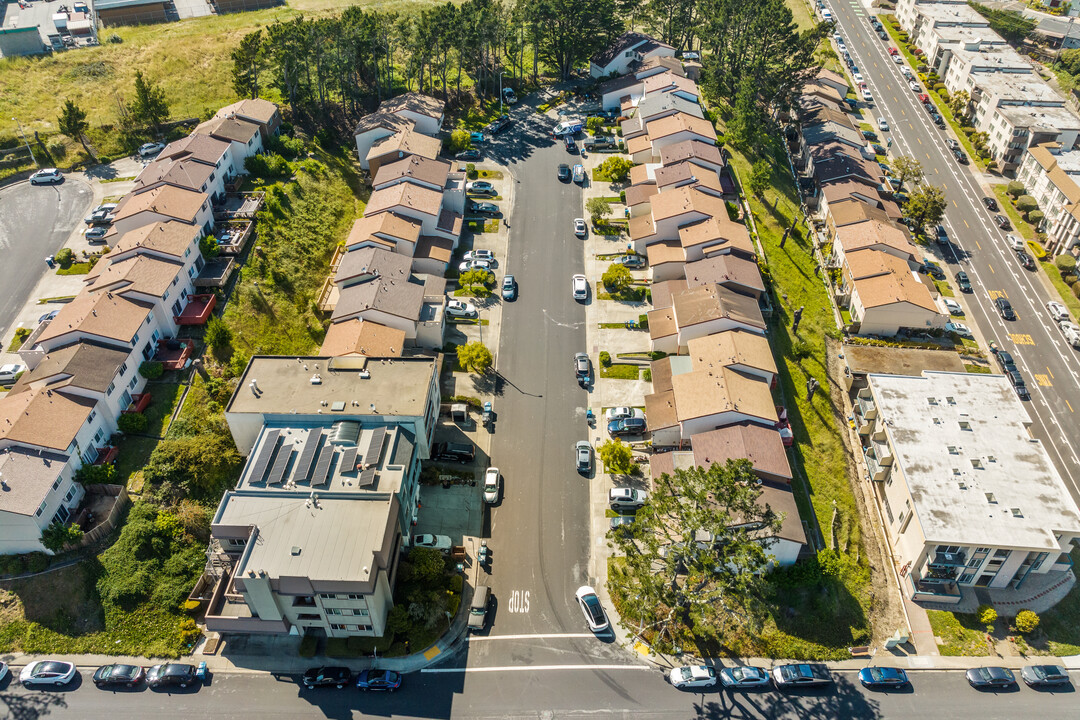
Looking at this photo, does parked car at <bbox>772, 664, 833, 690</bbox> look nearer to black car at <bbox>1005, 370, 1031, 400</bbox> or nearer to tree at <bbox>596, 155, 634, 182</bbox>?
black car at <bbox>1005, 370, 1031, 400</bbox>

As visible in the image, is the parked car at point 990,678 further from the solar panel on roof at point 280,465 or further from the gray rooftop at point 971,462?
the solar panel on roof at point 280,465

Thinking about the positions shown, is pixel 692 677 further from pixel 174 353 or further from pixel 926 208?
pixel 926 208

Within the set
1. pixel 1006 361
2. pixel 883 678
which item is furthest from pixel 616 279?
pixel 883 678

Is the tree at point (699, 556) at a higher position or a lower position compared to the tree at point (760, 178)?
lower

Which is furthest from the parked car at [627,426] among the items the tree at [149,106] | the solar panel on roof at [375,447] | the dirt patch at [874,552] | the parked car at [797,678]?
the tree at [149,106]

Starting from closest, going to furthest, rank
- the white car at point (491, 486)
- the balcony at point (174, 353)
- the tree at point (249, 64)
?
1. the white car at point (491, 486)
2. the balcony at point (174, 353)
3. the tree at point (249, 64)

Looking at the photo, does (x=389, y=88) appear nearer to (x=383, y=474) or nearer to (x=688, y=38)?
(x=688, y=38)
